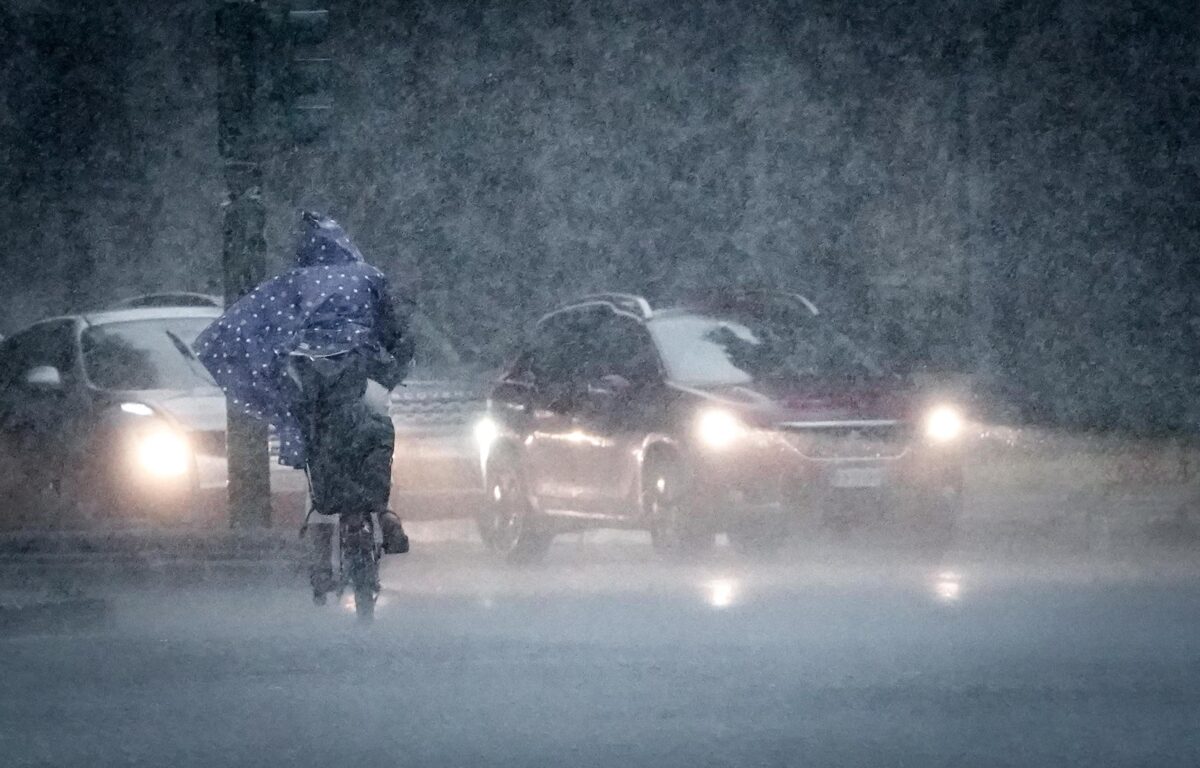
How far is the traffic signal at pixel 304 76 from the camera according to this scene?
45.0 feet

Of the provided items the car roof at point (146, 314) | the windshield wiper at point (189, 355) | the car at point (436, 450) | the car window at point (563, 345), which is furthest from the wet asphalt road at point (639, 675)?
the car roof at point (146, 314)

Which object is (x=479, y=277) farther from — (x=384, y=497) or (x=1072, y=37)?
(x=384, y=497)

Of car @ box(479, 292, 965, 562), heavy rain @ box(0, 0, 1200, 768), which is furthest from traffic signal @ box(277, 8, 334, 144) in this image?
car @ box(479, 292, 965, 562)

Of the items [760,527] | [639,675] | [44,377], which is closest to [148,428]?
[44,377]

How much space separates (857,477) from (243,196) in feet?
13.4

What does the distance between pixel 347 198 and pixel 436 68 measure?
1.88m

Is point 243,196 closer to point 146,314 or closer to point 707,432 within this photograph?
point 146,314

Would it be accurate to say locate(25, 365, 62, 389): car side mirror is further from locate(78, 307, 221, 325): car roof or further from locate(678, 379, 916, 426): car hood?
locate(678, 379, 916, 426): car hood

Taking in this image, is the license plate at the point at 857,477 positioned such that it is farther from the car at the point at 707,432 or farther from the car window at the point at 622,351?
the car window at the point at 622,351

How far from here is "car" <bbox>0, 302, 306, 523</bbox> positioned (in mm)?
14109

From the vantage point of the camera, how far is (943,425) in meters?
15.0

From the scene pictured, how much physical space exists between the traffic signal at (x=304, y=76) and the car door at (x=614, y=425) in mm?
2786

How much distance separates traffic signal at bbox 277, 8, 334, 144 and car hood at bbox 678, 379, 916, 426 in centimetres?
295

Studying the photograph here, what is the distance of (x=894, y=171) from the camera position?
82.5 feet
